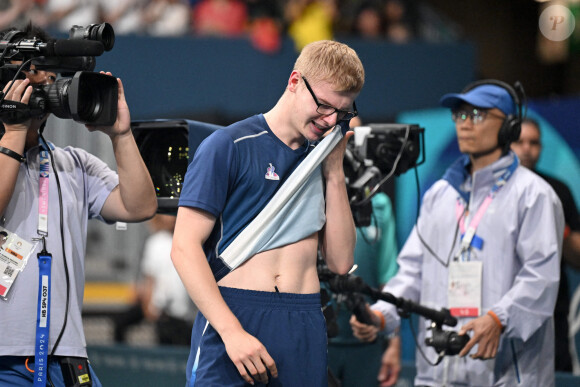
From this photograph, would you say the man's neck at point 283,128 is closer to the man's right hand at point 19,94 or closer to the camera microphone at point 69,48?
the camera microphone at point 69,48

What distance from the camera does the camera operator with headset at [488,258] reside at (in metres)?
3.72

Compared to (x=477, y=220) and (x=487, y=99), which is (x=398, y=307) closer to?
(x=477, y=220)

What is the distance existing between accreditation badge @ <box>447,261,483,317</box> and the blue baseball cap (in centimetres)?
78

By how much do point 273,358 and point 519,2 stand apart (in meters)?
12.3

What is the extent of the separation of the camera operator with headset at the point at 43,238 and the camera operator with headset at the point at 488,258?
5.04ft

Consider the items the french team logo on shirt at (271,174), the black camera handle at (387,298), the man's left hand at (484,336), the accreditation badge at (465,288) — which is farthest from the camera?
the accreditation badge at (465,288)

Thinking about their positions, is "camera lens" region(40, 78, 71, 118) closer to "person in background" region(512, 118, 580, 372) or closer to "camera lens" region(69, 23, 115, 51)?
"camera lens" region(69, 23, 115, 51)

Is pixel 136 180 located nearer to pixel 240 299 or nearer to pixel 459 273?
pixel 240 299

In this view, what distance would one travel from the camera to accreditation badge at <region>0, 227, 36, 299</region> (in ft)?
8.82

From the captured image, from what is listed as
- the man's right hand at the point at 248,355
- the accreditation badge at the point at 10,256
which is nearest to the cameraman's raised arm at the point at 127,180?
the accreditation badge at the point at 10,256

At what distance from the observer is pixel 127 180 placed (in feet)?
9.53

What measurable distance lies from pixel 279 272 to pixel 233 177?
1.06ft

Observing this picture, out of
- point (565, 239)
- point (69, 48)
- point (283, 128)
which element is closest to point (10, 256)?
point (69, 48)

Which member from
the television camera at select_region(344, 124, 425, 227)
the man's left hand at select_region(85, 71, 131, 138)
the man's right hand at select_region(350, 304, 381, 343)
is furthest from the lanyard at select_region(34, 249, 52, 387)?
the man's right hand at select_region(350, 304, 381, 343)
